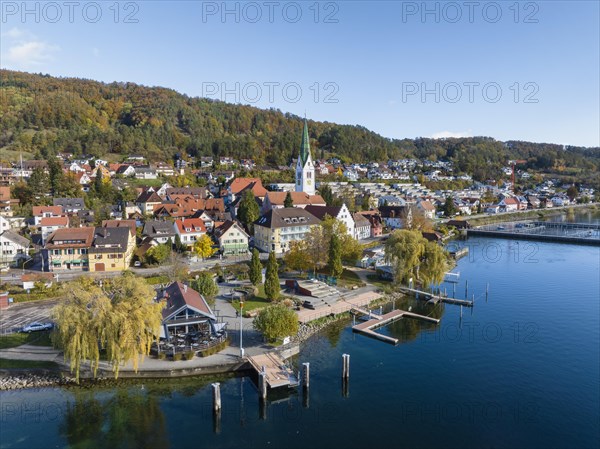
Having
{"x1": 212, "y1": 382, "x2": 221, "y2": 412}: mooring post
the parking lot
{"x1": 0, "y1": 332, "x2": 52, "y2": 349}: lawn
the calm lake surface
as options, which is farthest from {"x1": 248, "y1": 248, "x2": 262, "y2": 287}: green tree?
{"x1": 212, "y1": 382, "x2": 221, "y2": 412}: mooring post

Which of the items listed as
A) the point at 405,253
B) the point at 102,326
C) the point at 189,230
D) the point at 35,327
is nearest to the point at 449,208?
the point at 405,253

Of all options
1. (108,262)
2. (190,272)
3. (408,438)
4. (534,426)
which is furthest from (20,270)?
(534,426)

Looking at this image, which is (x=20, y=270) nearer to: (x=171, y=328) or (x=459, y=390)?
(x=171, y=328)

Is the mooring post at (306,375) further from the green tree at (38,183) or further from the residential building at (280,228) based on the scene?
the green tree at (38,183)

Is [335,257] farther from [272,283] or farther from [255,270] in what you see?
[272,283]

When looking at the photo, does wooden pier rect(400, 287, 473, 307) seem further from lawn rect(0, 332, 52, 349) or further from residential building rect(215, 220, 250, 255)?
lawn rect(0, 332, 52, 349)
